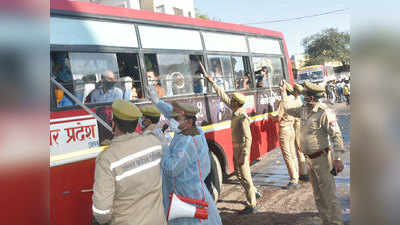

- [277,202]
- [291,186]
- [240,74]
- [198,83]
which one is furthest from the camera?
[240,74]

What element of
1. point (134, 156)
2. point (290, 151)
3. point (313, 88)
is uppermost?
point (313, 88)

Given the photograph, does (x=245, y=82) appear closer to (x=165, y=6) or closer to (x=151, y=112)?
(x=165, y=6)

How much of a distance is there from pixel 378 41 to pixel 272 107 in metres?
4.58

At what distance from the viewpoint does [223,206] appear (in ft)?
16.8

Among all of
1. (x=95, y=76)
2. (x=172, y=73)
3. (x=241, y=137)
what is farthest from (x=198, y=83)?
(x=95, y=76)

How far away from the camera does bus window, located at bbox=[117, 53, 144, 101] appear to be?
3684mm

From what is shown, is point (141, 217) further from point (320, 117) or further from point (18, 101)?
→ point (320, 117)

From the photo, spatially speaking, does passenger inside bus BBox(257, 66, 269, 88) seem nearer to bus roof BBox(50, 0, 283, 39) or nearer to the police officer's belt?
bus roof BBox(50, 0, 283, 39)

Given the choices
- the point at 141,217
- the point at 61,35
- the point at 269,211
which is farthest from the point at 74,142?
the point at 269,211

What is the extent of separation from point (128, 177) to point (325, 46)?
2.24 meters

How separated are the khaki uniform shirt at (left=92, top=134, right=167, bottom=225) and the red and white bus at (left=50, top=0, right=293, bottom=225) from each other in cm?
92

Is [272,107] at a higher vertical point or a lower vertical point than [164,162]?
higher

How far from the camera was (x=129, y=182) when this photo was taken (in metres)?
2.14

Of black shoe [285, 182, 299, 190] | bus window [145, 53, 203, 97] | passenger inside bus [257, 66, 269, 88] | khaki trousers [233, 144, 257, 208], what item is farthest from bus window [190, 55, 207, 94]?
black shoe [285, 182, 299, 190]
